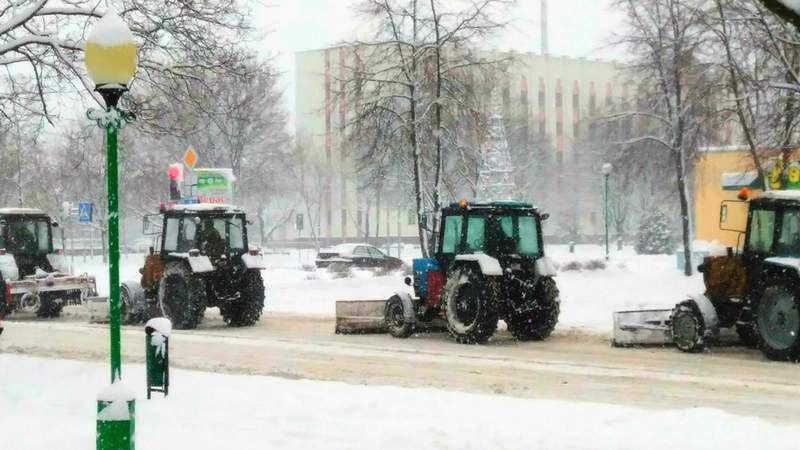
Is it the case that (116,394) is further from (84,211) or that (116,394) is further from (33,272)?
(84,211)

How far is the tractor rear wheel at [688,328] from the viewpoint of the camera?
1466 centimetres

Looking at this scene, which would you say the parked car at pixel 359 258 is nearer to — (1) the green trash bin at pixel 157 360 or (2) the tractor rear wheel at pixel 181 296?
(2) the tractor rear wheel at pixel 181 296

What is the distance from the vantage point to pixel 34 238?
76.1 feet

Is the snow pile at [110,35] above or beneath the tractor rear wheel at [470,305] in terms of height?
above

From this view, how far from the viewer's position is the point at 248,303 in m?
19.7

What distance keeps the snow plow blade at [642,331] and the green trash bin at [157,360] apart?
7.60 m

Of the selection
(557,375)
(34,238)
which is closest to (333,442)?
(557,375)

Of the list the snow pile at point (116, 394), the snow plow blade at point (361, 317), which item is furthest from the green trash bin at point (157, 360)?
the snow plow blade at point (361, 317)

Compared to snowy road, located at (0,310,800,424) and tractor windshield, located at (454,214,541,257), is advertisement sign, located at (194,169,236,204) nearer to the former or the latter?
snowy road, located at (0,310,800,424)

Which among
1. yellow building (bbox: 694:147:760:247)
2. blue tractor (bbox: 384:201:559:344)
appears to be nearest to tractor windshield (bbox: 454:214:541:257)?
blue tractor (bbox: 384:201:559:344)

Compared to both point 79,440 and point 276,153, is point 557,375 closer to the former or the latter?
point 79,440

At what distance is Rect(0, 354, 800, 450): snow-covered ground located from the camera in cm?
831

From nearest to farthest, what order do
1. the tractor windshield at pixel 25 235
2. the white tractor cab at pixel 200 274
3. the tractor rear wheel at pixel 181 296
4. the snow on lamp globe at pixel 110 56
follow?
the snow on lamp globe at pixel 110 56 → the tractor rear wheel at pixel 181 296 → the white tractor cab at pixel 200 274 → the tractor windshield at pixel 25 235

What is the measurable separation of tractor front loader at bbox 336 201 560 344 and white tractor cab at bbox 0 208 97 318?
8.18 m
